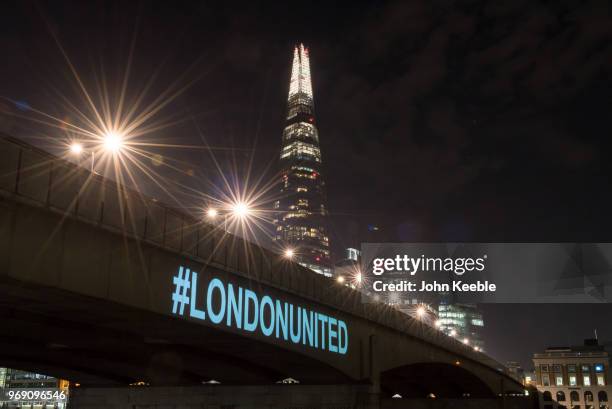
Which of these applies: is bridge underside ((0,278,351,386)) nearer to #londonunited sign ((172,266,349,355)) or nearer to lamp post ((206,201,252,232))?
#londonunited sign ((172,266,349,355))

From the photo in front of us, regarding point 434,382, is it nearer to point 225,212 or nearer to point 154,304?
point 225,212

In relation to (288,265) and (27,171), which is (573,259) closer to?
(288,265)

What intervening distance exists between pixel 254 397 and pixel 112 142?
19868mm

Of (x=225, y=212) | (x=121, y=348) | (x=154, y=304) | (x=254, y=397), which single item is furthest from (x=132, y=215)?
(x=254, y=397)

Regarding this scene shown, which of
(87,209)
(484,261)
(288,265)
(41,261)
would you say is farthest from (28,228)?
(484,261)

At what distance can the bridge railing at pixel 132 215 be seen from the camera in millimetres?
18641

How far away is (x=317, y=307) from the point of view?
3706 cm

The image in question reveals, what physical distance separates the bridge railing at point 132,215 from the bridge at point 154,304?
0.16 ft

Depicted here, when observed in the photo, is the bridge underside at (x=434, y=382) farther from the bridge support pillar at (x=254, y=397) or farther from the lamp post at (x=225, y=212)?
the lamp post at (x=225, y=212)

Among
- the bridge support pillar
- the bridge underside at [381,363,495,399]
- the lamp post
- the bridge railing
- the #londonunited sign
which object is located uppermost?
the lamp post

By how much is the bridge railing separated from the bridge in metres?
0.05

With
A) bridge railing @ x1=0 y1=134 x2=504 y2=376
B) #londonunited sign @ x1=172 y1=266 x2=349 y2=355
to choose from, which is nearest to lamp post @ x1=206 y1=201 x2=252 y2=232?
bridge railing @ x1=0 y1=134 x2=504 y2=376

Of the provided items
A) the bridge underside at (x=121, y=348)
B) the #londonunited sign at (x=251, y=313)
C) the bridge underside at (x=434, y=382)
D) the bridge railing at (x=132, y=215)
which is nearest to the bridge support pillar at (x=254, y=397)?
the bridge underside at (x=121, y=348)

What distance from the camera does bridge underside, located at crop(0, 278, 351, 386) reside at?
2236 centimetres
